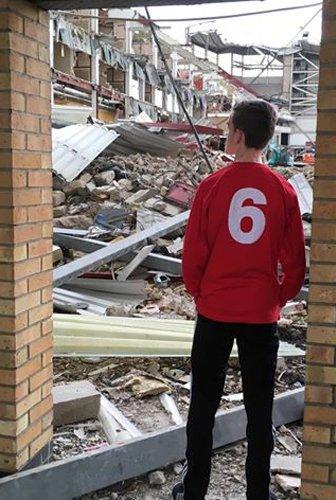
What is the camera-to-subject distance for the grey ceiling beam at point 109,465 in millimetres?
2855

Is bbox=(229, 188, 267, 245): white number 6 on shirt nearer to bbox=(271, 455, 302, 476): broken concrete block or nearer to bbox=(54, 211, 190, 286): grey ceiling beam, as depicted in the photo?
bbox=(271, 455, 302, 476): broken concrete block

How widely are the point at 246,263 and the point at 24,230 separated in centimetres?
114

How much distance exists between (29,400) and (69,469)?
42cm

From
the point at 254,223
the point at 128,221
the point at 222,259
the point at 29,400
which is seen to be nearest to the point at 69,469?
the point at 29,400

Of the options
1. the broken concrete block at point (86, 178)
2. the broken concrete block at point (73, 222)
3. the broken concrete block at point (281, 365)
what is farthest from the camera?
the broken concrete block at point (86, 178)

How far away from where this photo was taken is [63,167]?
1384 cm

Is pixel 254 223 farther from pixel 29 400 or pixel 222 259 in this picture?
pixel 29 400

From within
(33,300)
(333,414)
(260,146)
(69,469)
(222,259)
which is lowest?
(69,469)

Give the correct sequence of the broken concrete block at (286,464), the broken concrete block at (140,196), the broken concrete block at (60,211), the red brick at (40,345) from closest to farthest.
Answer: the red brick at (40,345)
the broken concrete block at (286,464)
the broken concrete block at (60,211)
the broken concrete block at (140,196)

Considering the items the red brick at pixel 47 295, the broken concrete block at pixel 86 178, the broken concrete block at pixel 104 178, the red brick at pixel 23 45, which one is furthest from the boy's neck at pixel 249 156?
the broken concrete block at pixel 104 178

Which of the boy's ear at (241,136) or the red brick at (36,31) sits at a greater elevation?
the red brick at (36,31)

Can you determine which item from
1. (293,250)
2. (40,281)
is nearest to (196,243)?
(293,250)

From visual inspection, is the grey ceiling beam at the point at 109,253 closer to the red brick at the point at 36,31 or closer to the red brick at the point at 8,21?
the red brick at the point at 36,31

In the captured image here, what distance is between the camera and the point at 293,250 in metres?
2.46
